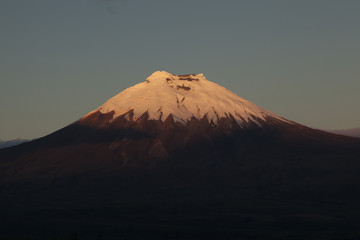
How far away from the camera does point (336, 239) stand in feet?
516

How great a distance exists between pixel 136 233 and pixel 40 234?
1035 inches

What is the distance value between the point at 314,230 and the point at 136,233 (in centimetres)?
4877

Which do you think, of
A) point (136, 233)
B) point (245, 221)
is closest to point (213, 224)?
point (245, 221)

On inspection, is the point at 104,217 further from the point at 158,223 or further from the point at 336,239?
the point at 336,239

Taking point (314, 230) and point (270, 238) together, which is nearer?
point (270, 238)

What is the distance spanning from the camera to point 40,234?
564 feet

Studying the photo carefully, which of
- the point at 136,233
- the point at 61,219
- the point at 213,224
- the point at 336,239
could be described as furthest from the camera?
the point at 61,219

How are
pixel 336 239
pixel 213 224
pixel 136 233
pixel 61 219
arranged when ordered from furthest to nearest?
pixel 61 219 → pixel 213 224 → pixel 136 233 → pixel 336 239

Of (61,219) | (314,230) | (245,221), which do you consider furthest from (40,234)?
(314,230)

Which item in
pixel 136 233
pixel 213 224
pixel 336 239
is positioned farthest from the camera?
pixel 213 224

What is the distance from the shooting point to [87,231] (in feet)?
575

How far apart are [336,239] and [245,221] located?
Answer: 116ft

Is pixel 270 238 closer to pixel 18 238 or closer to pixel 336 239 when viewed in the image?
pixel 336 239

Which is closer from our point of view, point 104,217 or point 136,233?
point 136,233
